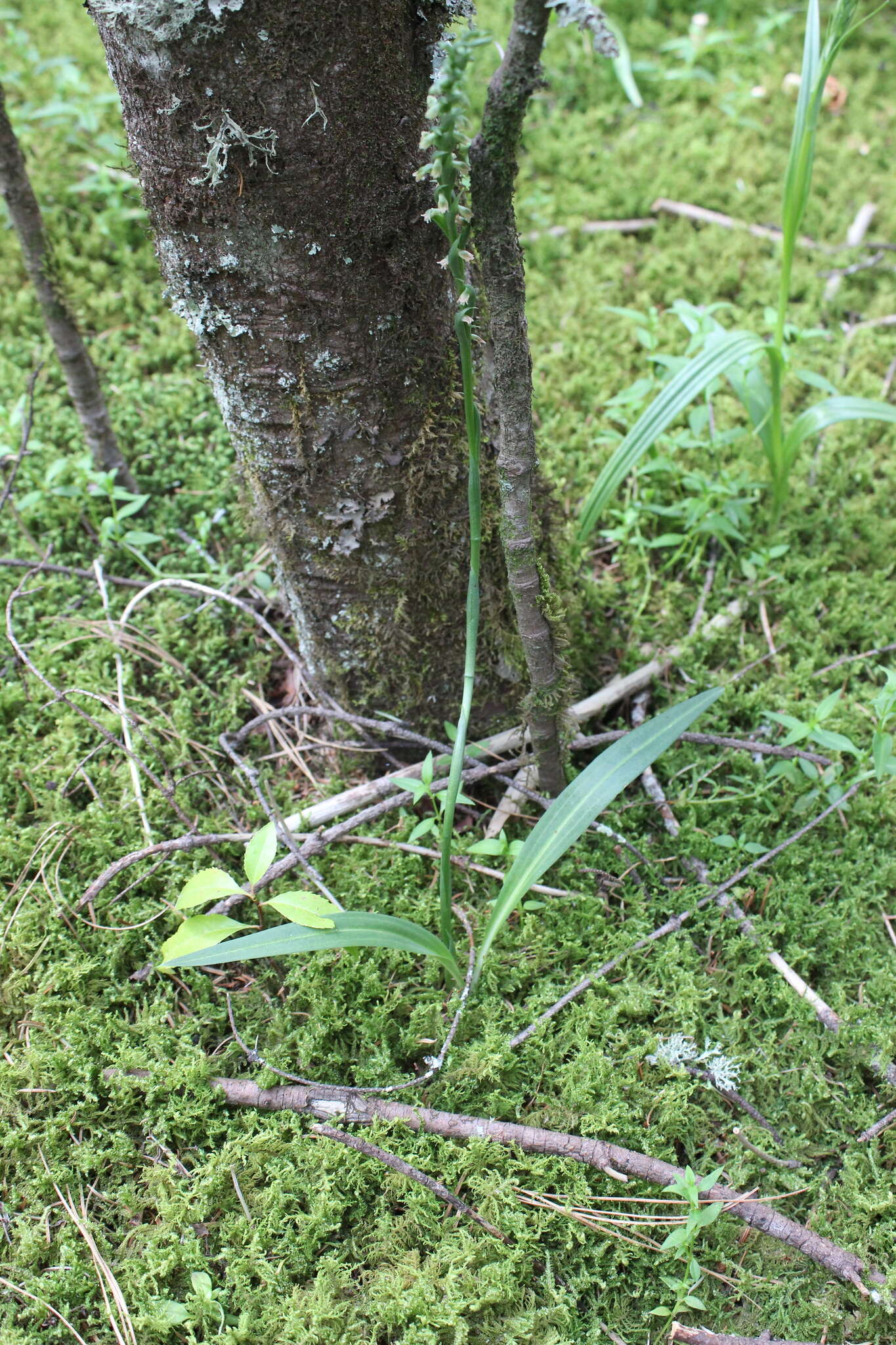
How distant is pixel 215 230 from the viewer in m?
1.36

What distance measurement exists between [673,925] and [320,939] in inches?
29.5

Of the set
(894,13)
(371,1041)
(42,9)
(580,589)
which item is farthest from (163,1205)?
(894,13)

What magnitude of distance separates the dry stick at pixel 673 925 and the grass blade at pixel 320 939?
0.33 m

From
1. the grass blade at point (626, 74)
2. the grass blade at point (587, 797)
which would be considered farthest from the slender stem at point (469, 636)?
the grass blade at point (626, 74)

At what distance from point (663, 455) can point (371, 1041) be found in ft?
5.94

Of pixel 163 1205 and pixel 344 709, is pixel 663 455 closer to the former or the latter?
pixel 344 709

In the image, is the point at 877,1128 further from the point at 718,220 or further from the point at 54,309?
the point at 718,220

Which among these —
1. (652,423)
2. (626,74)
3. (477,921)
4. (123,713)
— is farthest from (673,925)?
(626,74)

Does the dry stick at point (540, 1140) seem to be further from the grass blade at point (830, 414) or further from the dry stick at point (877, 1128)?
the grass blade at point (830, 414)

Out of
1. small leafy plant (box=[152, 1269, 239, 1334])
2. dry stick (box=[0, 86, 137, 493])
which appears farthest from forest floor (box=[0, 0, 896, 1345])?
dry stick (box=[0, 86, 137, 493])

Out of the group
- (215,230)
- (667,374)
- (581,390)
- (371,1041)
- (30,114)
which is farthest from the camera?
(30,114)

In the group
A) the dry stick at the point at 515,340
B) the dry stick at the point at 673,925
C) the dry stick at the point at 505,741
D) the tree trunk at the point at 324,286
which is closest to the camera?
the dry stick at the point at 515,340

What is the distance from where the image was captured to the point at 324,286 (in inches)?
54.9

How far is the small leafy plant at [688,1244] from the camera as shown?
49.4 inches
